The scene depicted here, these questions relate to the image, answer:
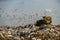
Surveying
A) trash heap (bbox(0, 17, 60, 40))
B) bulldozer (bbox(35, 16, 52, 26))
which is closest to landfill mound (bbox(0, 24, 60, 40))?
trash heap (bbox(0, 17, 60, 40))

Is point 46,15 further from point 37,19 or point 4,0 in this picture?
point 4,0

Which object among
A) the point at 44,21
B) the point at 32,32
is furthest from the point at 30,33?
the point at 44,21

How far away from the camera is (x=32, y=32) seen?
272 inches

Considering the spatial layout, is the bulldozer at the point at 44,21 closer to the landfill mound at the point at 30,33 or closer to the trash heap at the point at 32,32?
the trash heap at the point at 32,32

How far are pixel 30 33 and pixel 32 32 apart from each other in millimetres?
77

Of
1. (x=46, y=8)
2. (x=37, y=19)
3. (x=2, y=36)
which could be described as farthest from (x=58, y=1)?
(x=2, y=36)

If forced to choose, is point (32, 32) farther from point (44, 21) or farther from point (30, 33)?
point (44, 21)

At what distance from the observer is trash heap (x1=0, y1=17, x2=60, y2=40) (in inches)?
261

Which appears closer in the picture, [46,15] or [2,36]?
[2,36]

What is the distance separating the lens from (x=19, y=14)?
7.34 meters

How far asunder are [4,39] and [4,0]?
1402mm

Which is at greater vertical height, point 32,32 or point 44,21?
point 44,21

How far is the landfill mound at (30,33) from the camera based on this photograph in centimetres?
664

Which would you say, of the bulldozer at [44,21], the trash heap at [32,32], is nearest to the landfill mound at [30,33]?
the trash heap at [32,32]
